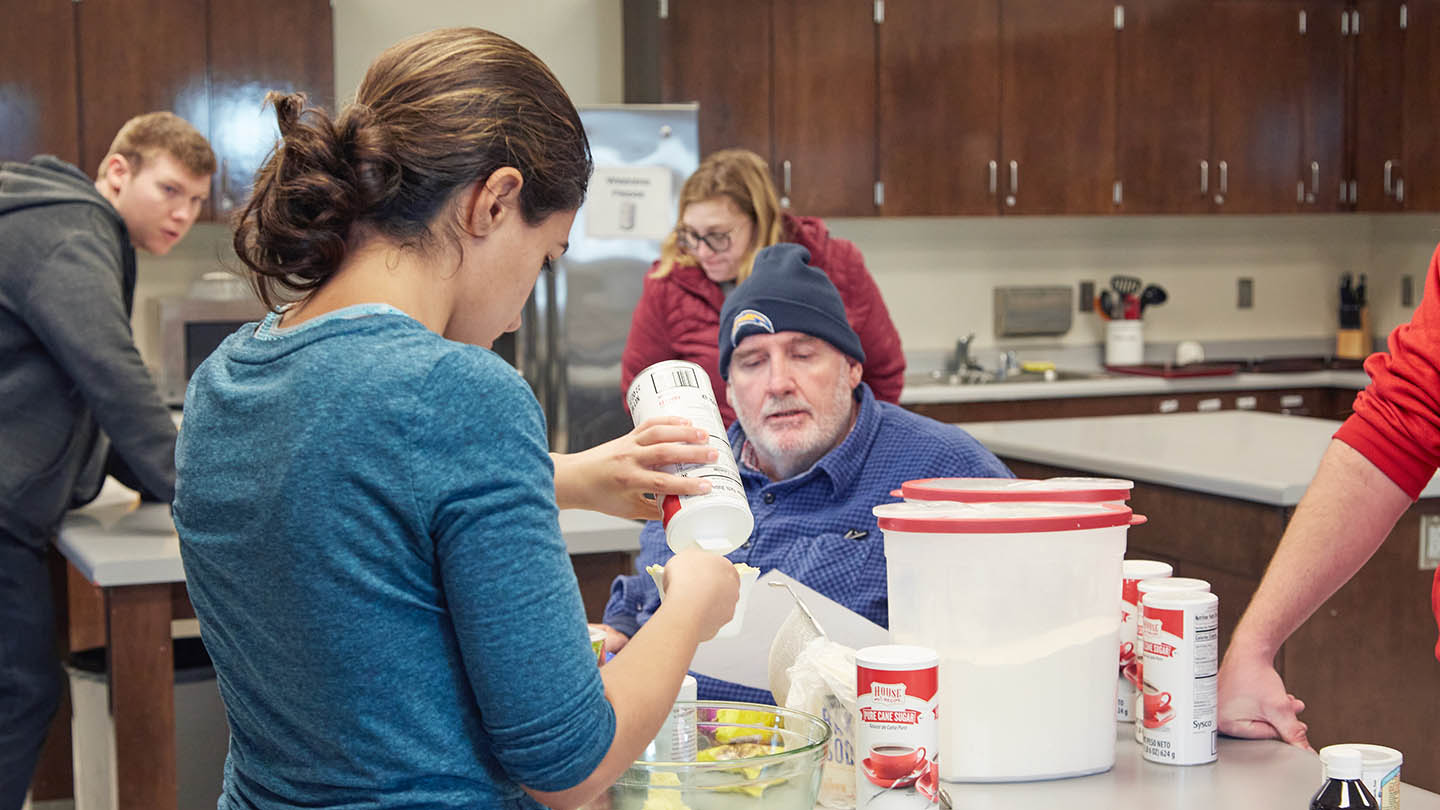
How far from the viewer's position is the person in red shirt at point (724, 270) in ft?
10.2

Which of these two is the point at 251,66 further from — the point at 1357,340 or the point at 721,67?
the point at 1357,340

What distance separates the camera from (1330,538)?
1.47m

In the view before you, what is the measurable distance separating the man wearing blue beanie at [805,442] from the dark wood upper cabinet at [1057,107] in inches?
133

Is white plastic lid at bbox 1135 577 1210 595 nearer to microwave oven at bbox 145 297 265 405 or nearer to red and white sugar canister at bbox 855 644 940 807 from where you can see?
red and white sugar canister at bbox 855 644 940 807

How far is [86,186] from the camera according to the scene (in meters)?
2.61

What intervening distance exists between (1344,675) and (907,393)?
2.23m

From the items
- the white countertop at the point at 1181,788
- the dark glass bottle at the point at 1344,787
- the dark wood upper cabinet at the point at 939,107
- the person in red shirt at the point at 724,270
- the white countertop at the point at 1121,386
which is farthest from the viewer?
the dark wood upper cabinet at the point at 939,107

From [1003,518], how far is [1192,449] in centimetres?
195

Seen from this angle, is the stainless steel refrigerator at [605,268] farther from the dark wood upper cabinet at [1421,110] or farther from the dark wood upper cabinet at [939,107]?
the dark wood upper cabinet at [1421,110]

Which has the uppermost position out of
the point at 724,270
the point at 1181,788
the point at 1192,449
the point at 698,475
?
the point at 724,270

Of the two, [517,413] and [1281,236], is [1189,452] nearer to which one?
[517,413]

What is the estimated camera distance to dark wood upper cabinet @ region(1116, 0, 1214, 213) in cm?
547

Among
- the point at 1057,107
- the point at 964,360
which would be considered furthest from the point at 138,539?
the point at 1057,107

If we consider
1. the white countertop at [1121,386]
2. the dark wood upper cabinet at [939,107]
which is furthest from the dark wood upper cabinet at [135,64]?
the white countertop at [1121,386]
